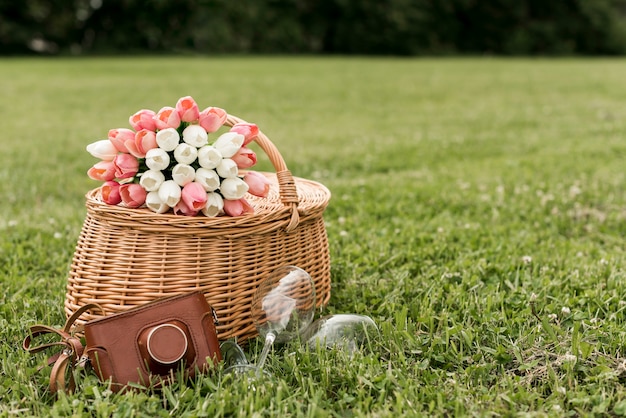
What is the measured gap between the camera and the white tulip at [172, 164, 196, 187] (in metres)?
2.22

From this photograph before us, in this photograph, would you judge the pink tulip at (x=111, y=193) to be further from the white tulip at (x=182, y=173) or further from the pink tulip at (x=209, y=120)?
the pink tulip at (x=209, y=120)

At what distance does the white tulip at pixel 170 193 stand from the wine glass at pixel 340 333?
2.22 feet

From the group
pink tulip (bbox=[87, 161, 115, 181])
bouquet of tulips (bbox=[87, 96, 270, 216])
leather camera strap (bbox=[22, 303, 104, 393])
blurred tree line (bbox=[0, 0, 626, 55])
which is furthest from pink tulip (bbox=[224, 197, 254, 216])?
blurred tree line (bbox=[0, 0, 626, 55])

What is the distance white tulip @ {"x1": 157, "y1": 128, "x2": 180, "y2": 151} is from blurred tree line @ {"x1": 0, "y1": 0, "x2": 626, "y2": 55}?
25.9 m

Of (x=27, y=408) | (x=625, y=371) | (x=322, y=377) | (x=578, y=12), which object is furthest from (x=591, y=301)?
(x=578, y=12)

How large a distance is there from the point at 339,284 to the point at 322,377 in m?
0.97

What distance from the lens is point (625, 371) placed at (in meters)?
2.11

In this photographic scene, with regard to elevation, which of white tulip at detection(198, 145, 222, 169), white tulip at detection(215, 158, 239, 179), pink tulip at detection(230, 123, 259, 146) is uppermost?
pink tulip at detection(230, 123, 259, 146)

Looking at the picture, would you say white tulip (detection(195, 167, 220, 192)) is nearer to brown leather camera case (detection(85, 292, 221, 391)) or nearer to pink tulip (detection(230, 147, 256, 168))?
pink tulip (detection(230, 147, 256, 168))

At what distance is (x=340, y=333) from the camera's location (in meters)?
2.26

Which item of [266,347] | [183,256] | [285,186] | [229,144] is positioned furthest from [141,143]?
[266,347]

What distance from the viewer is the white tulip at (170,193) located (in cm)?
221

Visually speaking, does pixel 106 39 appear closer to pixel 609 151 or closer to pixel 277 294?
pixel 609 151

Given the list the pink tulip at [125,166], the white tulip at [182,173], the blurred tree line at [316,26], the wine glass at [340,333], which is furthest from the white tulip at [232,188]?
the blurred tree line at [316,26]
